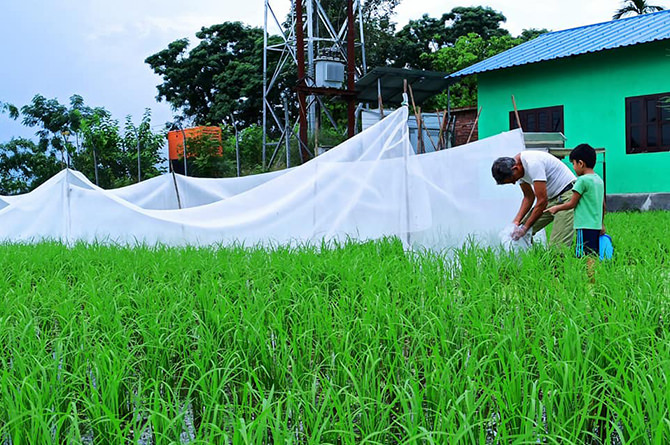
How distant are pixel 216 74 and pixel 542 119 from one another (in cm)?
1539

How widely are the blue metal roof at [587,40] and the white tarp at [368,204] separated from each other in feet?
21.2

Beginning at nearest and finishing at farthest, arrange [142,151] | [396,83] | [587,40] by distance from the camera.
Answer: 1. [587,40]
2. [396,83]
3. [142,151]

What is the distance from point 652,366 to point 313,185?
371 cm

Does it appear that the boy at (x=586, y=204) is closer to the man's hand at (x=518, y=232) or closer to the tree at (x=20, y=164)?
the man's hand at (x=518, y=232)

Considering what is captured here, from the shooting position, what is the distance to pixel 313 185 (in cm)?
528

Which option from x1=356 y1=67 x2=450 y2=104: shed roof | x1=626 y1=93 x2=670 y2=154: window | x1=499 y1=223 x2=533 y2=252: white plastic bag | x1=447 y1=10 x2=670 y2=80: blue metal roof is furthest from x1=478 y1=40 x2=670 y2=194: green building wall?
x1=499 y1=223 x2=533 y2=252: white plastic bag

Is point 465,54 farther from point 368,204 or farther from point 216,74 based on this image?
point 368,204

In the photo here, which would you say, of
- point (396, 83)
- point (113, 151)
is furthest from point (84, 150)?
point (396, 83)

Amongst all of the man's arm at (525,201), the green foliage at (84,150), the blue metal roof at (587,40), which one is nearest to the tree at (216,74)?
the green foliage at (84,150)

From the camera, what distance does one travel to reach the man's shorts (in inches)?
158

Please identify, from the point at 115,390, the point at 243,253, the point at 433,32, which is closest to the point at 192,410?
the point at 115,390

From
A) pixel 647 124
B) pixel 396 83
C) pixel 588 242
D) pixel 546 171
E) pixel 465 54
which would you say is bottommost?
pixel 588 242

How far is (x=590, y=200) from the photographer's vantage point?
398 centimetres

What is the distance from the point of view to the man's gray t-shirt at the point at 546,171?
4164 mm
